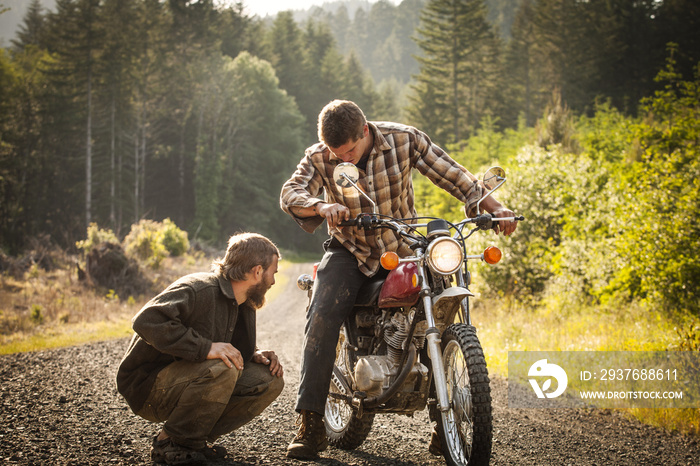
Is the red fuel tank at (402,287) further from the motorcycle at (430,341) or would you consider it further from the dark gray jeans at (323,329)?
the dark gray jeans at (323,329)

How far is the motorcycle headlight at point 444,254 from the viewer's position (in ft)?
10.7

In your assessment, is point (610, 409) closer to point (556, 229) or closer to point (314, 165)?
point (314, 165)

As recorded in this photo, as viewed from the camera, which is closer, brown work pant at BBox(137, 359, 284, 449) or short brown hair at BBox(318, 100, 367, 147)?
brown work pant at BBox(137, 359, 284, 449)

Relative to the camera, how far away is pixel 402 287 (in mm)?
3461

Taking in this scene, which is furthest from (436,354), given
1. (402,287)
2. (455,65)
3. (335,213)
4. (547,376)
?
(455,65)

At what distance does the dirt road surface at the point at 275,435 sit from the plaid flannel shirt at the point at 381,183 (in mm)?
1337

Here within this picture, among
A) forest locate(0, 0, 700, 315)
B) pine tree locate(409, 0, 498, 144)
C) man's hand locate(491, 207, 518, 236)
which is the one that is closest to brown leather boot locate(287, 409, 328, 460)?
man's hand locate(491, 207, 518, 236)

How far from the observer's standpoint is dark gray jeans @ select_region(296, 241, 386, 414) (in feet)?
12.5

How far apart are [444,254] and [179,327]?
1.49 m

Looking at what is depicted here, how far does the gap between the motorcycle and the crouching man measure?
25.5 inches

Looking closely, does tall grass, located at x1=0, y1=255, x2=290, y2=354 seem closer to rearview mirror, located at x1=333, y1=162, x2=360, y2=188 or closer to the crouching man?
the crouching man

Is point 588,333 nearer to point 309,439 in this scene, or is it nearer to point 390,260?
point 309,439

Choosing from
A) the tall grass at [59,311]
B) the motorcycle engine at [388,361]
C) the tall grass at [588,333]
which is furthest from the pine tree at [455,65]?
the motorcycle engine at [388,361]

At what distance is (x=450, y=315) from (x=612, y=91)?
49.3 meters
